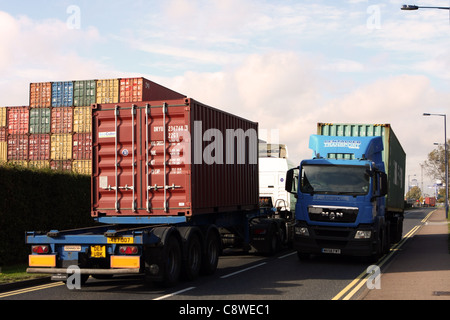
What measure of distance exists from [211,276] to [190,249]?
136 centimetres

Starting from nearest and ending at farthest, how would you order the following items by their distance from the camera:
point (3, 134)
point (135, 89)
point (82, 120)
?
1. point (135, 89)
2. point (82, 120)
3. point (3, 134)

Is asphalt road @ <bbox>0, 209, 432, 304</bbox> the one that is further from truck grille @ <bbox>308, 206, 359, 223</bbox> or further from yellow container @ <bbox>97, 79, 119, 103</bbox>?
yellow container @ <bbox>97, 79, 119, 103</bbox>

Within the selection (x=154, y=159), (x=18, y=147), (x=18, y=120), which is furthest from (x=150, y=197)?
(x=18, y=120)

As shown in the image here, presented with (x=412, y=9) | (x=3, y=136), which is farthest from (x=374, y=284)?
(x=3, y=136)

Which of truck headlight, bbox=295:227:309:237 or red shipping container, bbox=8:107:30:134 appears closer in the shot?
truck headlight, bbox=295:227:309:237

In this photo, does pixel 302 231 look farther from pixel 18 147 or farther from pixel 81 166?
pixel 18 147

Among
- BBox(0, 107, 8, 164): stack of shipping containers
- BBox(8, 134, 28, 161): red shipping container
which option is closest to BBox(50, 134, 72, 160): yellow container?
BBox(8, 134, 28, 161): red shipping container

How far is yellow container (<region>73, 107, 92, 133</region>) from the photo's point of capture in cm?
2720

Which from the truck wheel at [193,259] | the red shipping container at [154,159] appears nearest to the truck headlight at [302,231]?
the red shipping container at [154,159]

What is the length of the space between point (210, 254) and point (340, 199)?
399 centimetres

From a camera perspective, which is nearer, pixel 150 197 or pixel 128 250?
pixel 128 250

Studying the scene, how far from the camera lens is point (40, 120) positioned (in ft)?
92.4

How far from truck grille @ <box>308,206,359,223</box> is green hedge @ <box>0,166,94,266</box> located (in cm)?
747

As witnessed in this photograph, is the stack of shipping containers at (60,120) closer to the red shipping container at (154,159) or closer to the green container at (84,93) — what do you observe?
the green container at (84,93)
